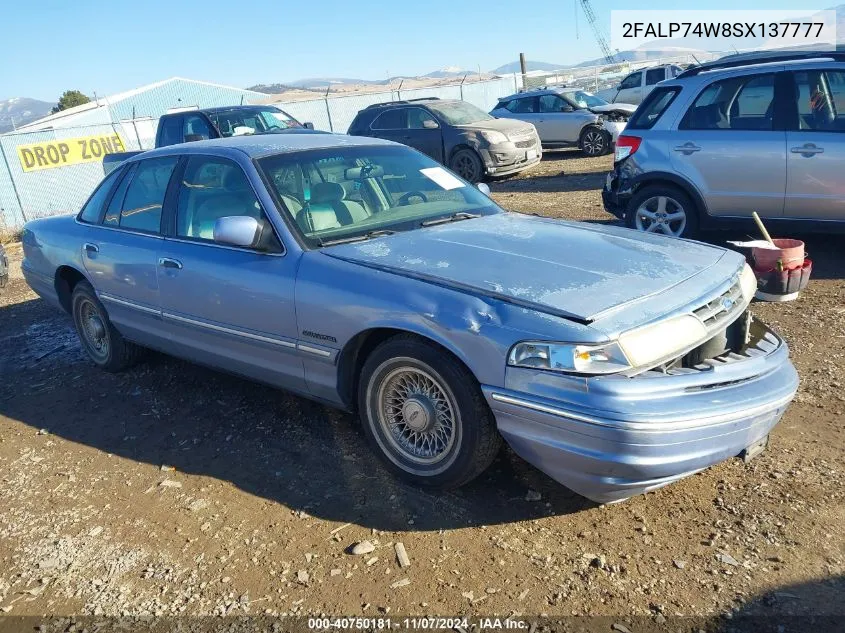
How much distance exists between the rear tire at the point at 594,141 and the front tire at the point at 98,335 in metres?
13.7

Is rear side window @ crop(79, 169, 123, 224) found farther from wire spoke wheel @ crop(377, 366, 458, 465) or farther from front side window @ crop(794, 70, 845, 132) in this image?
front side window @ crop(794, 70, 845, 132)

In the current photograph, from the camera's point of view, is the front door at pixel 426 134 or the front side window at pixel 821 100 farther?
the front door at pixel 426 134

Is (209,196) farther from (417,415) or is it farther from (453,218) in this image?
(417,415)

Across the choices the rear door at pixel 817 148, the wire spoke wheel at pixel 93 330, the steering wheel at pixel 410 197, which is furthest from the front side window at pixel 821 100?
the wire spoke wheel at pixel 93 330

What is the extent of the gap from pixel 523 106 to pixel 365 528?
16245 mm

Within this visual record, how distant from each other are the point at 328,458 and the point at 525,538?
1241 millimetres

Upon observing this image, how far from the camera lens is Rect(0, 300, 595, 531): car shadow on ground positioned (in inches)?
130

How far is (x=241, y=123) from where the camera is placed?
12.5 metres

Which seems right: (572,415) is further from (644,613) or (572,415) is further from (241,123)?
(241,123)

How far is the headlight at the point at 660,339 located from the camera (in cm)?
277

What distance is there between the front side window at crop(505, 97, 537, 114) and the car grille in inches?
600

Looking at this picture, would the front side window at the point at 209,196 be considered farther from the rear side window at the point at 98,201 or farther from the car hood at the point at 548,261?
the rear side window at the point at 98,201

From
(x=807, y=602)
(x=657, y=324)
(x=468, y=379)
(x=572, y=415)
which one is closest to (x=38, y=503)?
(x=468, y=379)

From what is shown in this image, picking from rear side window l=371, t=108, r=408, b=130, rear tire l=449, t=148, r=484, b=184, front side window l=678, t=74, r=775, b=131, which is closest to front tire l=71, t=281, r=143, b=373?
front side window l=678, t=74, r=775, b=131
